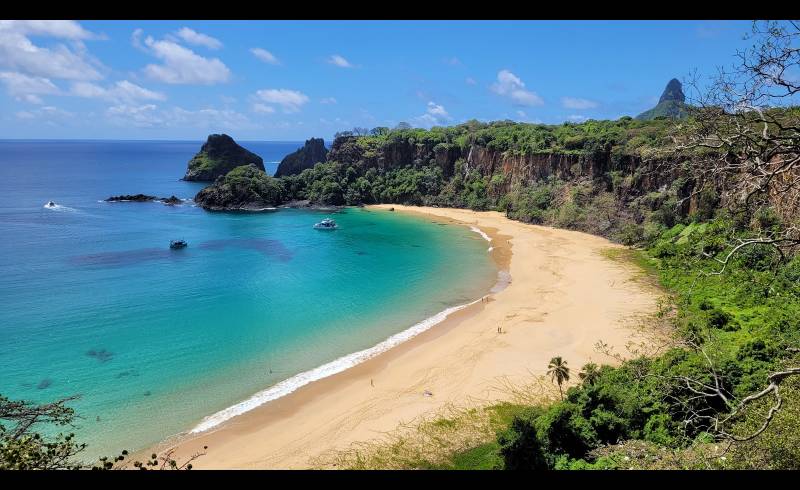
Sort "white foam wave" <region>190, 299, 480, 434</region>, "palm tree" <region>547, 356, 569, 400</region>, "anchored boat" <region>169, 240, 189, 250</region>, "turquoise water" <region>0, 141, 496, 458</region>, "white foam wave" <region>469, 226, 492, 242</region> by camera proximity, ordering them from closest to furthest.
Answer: "white foam wave" <region>190, 299, 480, 434</region> < "palm tree" <region>547, 356, 569, 400</region> < "turquoise water" <region>0, 141, 496, 458</region> < "anchored boat" <region>169, 240, 189, 250</region> < "white foam wave" <region>469, 226, 492, 242</region>

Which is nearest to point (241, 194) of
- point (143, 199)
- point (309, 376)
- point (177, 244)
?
point (143, 199)

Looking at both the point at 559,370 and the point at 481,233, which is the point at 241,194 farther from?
the point at 559,370

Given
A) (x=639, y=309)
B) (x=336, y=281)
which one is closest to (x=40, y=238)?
(x=336, y=281)

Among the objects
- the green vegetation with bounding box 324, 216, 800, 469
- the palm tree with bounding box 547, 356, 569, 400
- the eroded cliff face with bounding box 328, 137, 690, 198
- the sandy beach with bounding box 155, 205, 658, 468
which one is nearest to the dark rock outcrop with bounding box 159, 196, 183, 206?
the eroded cliff face with bounding box 328, 137, 690, 198

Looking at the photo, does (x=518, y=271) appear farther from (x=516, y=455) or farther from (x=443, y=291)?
(x=516, y=455)

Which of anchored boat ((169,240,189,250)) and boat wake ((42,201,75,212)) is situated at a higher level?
boat wake ((42,201,75,212))

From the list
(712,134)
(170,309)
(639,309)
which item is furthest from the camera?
(170,309)

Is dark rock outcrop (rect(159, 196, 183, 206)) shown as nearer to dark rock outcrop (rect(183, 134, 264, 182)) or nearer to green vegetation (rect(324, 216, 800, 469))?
dark rock outcrop (rect(183, 134, 264, 182))
